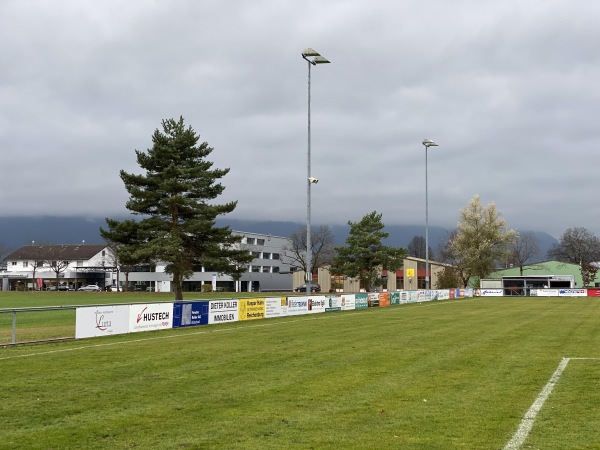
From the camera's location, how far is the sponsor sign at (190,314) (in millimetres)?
28375

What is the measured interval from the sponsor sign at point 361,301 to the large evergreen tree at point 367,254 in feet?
93.3

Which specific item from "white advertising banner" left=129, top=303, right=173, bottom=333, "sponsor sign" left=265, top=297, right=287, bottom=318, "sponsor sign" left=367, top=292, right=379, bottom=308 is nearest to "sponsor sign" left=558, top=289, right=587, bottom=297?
"sponsor sign" left=367, top=292, right=379, bottom=308

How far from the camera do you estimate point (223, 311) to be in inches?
1238

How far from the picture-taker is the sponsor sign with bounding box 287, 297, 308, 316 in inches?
1520

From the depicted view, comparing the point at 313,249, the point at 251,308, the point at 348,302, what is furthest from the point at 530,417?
the point at 313,249

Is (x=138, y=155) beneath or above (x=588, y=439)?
above

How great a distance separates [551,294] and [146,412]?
7980 centimetres

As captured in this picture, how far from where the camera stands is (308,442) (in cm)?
811

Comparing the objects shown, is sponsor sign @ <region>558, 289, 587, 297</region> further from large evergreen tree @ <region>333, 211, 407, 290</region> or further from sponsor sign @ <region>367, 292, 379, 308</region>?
sponsor sign @ <region>367, 292, 379, 308</region>

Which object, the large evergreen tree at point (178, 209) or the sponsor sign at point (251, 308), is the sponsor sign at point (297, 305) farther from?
the large evergreen tree at point (178, 209)

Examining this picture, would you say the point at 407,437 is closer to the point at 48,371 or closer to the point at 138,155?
the point at 48,371

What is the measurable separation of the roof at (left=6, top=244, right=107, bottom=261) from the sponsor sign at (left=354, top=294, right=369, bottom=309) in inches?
3570

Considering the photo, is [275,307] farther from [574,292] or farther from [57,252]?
[57,252]

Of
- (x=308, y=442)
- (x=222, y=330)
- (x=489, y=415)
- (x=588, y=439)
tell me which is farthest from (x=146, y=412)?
(x=222, y=330)
